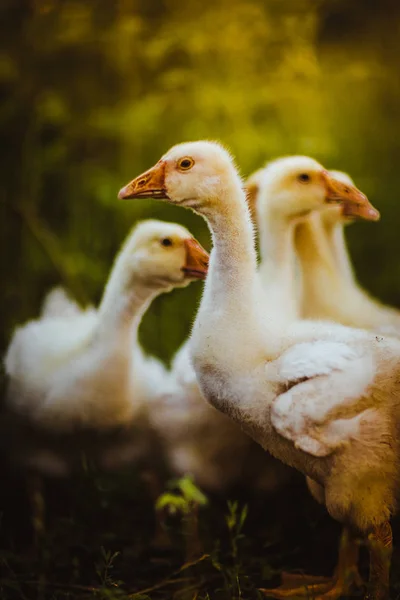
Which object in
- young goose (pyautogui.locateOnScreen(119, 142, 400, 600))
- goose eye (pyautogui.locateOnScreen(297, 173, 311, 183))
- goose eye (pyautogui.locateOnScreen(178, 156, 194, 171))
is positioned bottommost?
young goose (pyautogui.locateOnScreen(119, 142, 400, 600))

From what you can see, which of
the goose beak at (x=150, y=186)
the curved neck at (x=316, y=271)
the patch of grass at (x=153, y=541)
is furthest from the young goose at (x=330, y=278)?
the goose beak at (x=150, y=186)

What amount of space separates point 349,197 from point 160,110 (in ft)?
2.34

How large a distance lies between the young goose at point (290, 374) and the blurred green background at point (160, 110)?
1.60 feet

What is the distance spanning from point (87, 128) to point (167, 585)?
138 cm

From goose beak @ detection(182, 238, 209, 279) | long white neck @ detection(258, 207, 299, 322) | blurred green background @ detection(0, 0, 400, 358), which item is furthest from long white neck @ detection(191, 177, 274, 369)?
blurred green background @ detection(0, 0, 400, 358)

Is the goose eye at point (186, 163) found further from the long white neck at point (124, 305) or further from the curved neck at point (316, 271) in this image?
the curved neck at point (316, 271)

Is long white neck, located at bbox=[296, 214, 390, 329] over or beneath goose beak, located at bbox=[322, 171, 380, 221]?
beneath

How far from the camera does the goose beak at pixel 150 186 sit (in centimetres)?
162

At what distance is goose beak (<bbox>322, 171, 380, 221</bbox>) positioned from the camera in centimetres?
185

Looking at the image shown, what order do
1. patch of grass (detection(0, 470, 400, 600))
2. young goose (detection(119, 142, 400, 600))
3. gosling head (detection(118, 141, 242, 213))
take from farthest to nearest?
patch of grass (detection(0, 470, 400, 600)) < gosling head (detection(118, 141, 242, 213)) < young goose (detection(119, 142, 400, 600))

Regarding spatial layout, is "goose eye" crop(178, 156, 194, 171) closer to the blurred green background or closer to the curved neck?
the blurred green background

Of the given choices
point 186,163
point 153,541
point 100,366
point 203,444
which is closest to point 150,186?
point 186,163

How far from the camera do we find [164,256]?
1.95 metres

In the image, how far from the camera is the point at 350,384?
150 cm
